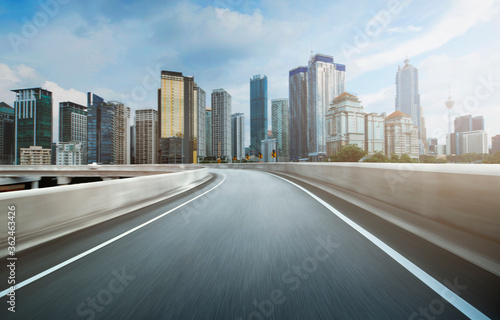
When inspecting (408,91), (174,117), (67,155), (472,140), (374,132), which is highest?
(408,91)

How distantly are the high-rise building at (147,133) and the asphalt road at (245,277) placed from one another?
616ft

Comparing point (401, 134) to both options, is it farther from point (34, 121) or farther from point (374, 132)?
point (34, 121)

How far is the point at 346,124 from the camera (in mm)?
161500

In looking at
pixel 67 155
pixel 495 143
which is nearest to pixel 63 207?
pixel 495 143

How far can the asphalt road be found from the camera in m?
2.26

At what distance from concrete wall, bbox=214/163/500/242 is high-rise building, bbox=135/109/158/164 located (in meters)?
188

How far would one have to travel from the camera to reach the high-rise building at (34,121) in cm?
8838

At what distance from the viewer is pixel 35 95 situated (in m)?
84.0

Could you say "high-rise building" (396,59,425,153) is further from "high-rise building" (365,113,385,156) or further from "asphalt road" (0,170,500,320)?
"asphalt road" (0,170,500,320)

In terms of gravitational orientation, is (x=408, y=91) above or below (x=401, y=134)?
above

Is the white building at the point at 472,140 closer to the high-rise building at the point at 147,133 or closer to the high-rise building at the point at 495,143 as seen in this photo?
the high-rise building at the point at 495,143

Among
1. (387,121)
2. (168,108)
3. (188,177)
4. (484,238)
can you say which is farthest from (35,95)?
(387,121)

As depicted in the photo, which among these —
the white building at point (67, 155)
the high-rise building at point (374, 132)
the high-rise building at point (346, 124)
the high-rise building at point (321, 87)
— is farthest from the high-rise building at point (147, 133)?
the high-rise building at point (374, 132)

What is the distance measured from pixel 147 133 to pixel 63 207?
7837 inches
